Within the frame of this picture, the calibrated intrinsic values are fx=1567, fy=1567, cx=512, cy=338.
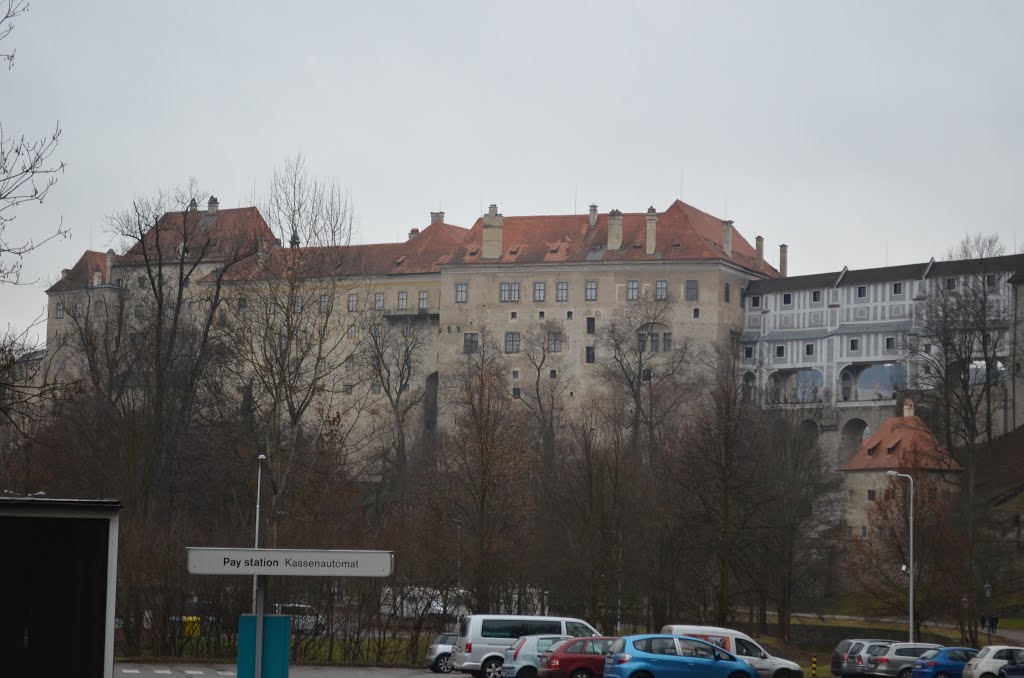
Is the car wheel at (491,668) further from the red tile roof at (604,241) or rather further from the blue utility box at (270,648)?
the red tile roof at (604,241)

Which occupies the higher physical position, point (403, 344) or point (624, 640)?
point (403, 344)

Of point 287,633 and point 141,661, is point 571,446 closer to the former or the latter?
point 141,661

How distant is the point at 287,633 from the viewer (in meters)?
19.7

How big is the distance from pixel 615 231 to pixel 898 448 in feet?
125

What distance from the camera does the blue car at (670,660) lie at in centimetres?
2861

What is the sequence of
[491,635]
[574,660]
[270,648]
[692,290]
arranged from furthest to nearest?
[692,290], [491,635], [574,660], [270,648]

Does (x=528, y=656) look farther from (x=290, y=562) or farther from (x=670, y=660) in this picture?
(x=290, y=562)

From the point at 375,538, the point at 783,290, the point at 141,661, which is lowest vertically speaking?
the point at 141,661

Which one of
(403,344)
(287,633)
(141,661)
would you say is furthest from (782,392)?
(287,633)

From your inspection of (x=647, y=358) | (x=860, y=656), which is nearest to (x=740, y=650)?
(x=860, y=656)

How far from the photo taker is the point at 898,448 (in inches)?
3529

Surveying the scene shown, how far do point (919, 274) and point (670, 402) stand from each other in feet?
69.8

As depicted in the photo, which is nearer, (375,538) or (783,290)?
(375,538)

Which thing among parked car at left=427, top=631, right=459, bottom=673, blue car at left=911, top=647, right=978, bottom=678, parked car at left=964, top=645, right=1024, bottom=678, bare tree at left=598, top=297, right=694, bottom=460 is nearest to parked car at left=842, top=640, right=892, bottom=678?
blue car at left=911, top=647, right=978, bottom=678
